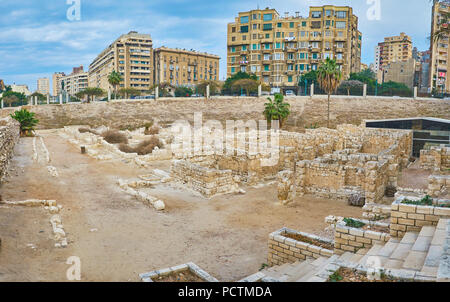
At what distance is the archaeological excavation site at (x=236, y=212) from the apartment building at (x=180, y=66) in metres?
79.9

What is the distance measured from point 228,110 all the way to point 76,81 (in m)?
126

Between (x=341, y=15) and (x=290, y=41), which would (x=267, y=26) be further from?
(x=341, y=15)

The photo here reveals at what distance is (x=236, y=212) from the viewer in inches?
536

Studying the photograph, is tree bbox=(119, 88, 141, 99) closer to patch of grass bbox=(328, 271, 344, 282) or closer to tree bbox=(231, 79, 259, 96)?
tree bbox=(231, 79, 259, 96)

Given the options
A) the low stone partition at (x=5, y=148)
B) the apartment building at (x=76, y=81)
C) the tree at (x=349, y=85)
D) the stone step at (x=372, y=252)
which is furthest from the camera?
the apartment building at (x=76, y=81)

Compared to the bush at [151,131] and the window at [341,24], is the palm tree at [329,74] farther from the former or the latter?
the window at [341,24]

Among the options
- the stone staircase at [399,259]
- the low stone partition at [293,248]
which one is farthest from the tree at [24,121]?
the stone staircase at [399,259]

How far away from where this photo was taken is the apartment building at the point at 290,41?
256 feet

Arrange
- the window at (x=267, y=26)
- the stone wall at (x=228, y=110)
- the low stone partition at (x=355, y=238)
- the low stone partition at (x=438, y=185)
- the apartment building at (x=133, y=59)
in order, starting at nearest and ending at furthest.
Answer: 1. the low stone partition at (x=355, y=238)
2. the low stone partition at (x=438, y=185)
3. the stone wall at (x=228, y=110)
4. the window at (x=267, y=26)
5. the apartment building at (x=133, y=59)

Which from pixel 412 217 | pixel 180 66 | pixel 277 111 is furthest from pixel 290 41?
pixel 412 217

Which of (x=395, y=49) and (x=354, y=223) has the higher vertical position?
(x=395, y=49)

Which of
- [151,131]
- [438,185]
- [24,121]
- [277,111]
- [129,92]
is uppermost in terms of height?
[129,92]

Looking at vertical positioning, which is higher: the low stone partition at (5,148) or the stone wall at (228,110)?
the stone wall at (228,110)
